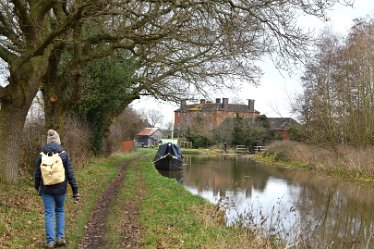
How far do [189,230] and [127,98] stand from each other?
17.1 meters

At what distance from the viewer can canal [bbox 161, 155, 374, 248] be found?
1009cm

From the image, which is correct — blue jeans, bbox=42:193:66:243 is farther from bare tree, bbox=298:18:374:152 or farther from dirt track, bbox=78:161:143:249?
bare tree, bbox=298:18:374:152

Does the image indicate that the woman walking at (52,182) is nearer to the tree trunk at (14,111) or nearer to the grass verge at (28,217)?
the grass verge at (28,217)

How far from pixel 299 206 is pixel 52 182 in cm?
1101

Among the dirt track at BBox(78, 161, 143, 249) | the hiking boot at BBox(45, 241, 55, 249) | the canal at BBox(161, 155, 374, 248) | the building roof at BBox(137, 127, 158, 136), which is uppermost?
the building roof at BBox(137, 127, 158, 136)

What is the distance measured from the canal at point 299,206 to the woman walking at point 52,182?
460 centimetres

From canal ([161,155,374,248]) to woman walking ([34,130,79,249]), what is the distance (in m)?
4.60

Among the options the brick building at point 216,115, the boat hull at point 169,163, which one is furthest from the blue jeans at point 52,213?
the brick building at point 216,115

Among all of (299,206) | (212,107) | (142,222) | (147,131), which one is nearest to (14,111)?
(142,222)

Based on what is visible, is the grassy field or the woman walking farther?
the grassy field

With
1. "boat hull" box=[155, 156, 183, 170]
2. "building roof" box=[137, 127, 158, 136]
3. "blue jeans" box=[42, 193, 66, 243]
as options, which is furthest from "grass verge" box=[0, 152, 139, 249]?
"building roof" box=[137, 127, 158, 136]

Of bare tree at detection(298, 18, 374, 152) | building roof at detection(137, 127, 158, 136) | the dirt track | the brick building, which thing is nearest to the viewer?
the dirt track

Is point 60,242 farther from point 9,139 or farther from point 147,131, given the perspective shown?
point 147,131

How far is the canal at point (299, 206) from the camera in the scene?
10.1 metres
